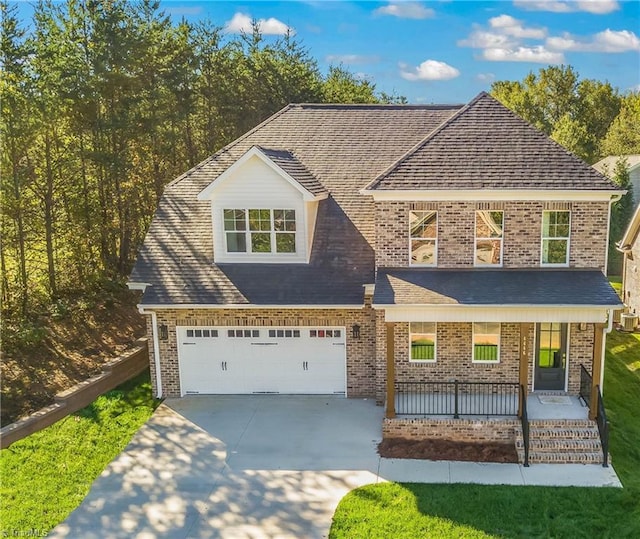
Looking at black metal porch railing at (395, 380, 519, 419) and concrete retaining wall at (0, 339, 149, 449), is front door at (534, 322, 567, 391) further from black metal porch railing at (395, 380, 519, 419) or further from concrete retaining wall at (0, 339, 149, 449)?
concrete retaining wall at (0, 339, 149, 449)

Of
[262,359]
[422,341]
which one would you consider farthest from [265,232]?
[422,341]

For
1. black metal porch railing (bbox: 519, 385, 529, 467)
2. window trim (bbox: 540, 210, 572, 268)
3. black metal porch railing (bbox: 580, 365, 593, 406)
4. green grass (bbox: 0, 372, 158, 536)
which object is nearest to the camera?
green grass (bbox: 0, 372, 158, 536)

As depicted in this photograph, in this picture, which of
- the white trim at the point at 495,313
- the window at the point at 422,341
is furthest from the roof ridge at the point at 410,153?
the window at the point at 422,341

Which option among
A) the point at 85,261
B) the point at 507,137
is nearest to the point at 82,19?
the point at 85,261

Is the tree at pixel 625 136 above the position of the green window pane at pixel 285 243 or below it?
above

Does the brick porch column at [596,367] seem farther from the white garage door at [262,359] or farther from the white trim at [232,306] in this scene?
the white garage door at [262,359]

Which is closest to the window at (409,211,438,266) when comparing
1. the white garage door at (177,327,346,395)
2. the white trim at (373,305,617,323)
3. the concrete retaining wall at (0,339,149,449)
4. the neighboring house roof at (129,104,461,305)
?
the neighboring house roof at (129,104,461,305)
